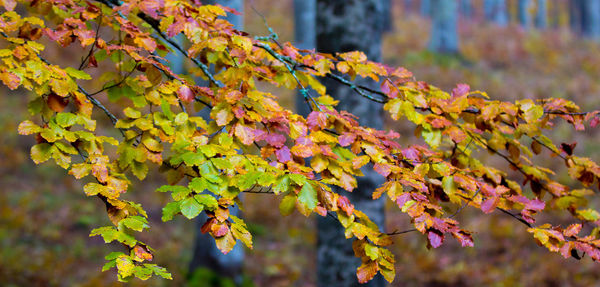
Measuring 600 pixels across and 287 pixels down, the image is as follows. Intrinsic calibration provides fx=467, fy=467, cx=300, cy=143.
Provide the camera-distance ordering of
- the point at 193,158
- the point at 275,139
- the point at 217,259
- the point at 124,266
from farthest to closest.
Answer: the point at 217,259, the point at 275,139, the point at 193,158, the point at 124,266

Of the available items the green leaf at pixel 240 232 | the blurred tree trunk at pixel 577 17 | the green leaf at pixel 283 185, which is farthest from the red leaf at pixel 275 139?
the blurred tree trunk at pixel 577 17

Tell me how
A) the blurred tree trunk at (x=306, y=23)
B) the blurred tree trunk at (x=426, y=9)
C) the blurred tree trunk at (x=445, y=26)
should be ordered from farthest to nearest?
the blurred tree trunk at (x=426, y=9) < the blurred tree trunk at (x=445, y=26) < the blurred tree trunk at (x=306, y=23)

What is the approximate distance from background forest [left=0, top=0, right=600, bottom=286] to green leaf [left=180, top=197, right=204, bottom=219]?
4.96m

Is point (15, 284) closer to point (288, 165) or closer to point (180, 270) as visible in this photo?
point (180, 270)

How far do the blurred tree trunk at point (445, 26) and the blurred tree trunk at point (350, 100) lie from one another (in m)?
11.4

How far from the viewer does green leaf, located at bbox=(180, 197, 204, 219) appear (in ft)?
5.93

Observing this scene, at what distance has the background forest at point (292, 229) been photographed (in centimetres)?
713

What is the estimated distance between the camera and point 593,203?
7988 mm

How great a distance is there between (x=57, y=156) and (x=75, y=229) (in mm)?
7988

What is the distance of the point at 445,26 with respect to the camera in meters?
15.0

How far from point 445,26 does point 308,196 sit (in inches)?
569

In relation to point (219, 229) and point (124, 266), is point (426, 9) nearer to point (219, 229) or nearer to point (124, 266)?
point (219, 229)

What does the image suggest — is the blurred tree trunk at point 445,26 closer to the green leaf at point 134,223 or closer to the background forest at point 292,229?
the background forest at point 292,229

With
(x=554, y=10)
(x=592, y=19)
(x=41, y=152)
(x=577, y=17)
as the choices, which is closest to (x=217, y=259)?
(x=41, y=152)
